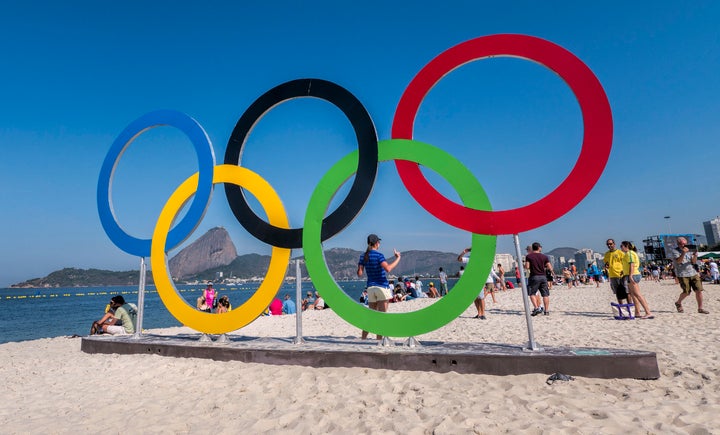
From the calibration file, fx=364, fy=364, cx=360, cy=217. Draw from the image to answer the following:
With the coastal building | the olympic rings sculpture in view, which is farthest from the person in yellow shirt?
the coastal building

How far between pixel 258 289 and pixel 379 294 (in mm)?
2000

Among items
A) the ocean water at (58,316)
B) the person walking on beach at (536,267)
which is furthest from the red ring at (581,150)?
the ocean water at (58,316)

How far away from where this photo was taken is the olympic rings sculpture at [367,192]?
5004 mm

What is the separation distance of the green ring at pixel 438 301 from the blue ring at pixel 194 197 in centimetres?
245

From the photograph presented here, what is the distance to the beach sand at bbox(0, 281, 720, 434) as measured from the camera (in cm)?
326

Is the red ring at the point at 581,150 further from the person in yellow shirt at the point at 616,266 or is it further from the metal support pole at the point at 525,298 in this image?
the person in yellow shirt at the point at 616,266

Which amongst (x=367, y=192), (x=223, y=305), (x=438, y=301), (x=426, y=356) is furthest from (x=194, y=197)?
(x=223, y=305)

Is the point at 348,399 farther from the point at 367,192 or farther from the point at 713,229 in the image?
the point at 713,229

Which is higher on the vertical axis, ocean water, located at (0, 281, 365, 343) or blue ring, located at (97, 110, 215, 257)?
blue ring, located at (97, 110, 215, 257)

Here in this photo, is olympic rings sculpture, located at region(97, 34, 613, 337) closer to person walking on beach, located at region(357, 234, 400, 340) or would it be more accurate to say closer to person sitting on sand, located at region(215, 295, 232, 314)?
person walking on beach, located at region(357, 234, 400, 340)

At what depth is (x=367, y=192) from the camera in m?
5.85

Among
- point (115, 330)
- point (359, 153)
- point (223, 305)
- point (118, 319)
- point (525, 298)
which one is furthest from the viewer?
point (223, 305)

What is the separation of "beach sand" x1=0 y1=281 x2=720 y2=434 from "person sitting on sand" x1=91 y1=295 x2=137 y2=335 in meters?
2.29

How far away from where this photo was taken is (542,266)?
947 cm
